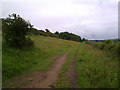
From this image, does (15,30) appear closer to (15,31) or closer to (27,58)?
(15,31)

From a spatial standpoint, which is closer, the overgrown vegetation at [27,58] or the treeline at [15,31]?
the overgrown vegetation at [27,58]

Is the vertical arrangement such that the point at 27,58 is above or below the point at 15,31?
below

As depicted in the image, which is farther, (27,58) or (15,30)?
(15,30)

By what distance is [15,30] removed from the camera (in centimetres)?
1530

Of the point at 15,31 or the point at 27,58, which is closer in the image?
the point at 27,58

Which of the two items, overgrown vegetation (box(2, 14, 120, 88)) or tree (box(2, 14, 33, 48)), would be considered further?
tree (box(2, 14, 33, 48))

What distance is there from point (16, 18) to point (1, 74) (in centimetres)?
1023

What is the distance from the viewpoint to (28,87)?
19.4 ft

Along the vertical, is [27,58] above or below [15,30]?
below

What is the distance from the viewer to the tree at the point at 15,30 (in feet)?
48.8

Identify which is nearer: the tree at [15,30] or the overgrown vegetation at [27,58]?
the overgrown vegetation at [27,58]

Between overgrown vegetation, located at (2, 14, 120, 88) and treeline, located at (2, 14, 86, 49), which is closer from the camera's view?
overgrown vegetation, located at (2, 14, 120, 88)

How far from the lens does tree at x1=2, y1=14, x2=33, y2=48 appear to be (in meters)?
14.9

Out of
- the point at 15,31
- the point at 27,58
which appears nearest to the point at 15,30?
the point at 15,31
